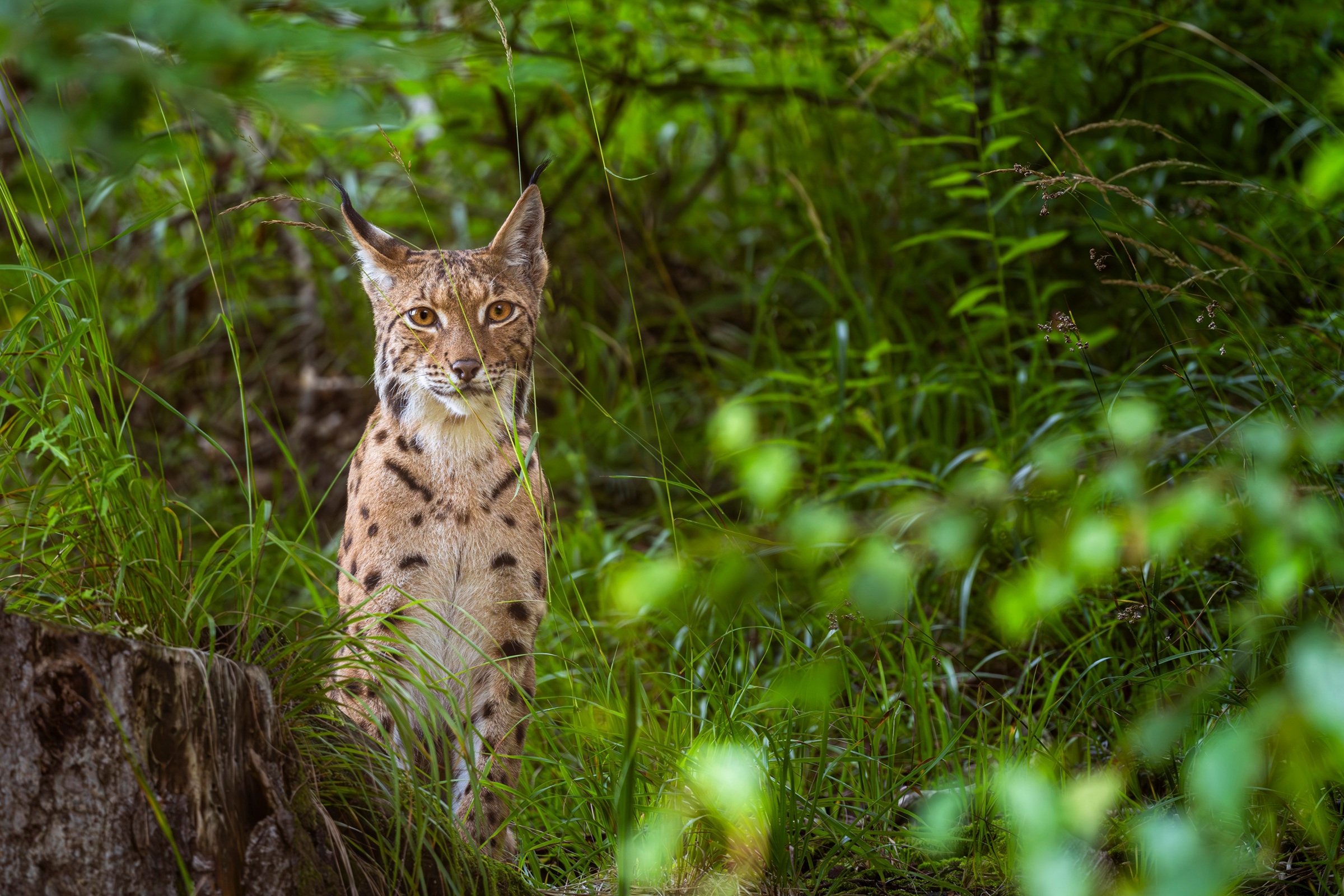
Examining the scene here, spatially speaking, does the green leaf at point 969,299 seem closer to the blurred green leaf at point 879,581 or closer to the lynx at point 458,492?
the lynx at point 458,492

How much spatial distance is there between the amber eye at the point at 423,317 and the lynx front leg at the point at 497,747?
98 centimetres

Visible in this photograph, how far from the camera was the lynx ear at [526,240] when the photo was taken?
130 inches

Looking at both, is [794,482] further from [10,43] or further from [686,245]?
[10,43]

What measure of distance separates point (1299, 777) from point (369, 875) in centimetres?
203

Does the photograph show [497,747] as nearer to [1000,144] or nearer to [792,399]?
[792,399]

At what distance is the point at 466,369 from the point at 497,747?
3.51ft

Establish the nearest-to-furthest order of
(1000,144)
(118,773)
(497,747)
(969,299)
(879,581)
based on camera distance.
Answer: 1. (879,581)
2. (118,773)
3. (497,747)
4. (1000,144)
5. (969,299)

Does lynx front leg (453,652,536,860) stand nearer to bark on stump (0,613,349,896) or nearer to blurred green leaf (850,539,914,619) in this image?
bark on stump (0,613,349,896)

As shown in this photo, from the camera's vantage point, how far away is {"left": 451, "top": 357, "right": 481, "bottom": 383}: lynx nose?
10.3 feet

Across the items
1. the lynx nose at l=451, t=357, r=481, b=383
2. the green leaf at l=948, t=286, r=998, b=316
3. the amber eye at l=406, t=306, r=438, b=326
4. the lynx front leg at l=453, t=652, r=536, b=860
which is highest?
the amber eye at l=406, t=306, r=438, b=326

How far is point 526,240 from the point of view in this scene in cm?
342

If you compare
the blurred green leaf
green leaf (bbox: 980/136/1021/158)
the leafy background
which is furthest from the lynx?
green leaf (bbox: 980/136/1021/158)

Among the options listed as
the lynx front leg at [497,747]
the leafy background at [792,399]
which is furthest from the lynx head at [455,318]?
the lynx front leg at [497,747]

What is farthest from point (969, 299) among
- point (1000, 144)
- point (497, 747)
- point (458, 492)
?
point (497, 747)
